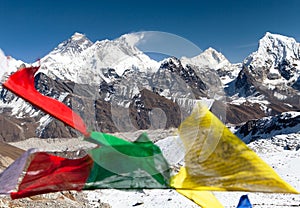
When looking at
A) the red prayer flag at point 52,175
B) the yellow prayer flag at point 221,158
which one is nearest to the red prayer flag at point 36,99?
the red prayer flag at point 52,175

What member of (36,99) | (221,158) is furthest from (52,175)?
(221,158)

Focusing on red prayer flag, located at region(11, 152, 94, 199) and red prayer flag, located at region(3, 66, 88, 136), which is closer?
red prayer flag, located at region(3, 66, 88, 136)

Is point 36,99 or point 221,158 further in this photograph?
point 221,158

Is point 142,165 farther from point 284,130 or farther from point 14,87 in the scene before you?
point 284,130

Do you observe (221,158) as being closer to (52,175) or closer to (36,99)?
(52,175)

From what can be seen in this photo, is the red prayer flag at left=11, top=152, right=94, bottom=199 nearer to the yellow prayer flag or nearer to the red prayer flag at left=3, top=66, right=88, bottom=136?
the red prayer flag at left=3, top=66, right=88, bottom=136

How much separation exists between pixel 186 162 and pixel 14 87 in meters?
1.66

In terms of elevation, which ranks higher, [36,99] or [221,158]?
[36,99]

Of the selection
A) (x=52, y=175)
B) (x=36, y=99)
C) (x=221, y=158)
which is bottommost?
(x=52, y=175)

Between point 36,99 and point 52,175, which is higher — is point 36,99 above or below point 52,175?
above

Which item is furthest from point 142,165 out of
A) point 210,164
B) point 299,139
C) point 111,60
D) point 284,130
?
point 284,130

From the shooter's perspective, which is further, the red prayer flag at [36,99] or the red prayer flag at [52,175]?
the red prayer flag at [52,175]

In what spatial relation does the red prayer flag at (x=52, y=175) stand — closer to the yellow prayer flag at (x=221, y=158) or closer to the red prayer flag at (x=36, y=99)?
the red prayer flag at (x=36, y=99)

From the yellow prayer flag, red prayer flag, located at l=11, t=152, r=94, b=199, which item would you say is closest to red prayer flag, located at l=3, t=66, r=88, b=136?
red prayer flag, located at l=11, t=152, r=94, b=199
